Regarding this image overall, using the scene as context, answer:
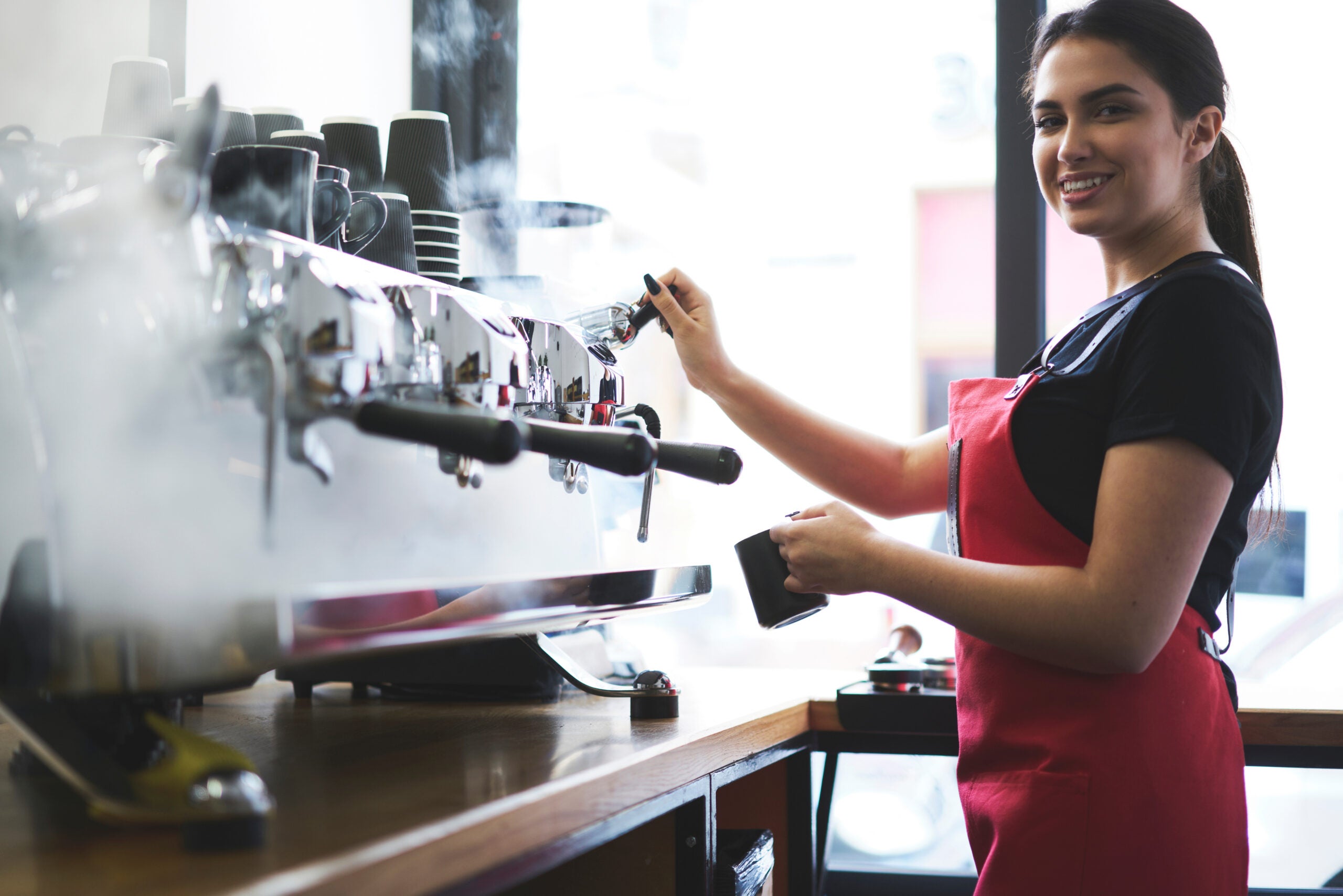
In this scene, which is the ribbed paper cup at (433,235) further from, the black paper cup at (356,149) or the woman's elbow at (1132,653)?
the woman's elbow at (1132,653)

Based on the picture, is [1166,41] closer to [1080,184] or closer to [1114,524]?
[1080,184]

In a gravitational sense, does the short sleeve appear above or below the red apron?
above

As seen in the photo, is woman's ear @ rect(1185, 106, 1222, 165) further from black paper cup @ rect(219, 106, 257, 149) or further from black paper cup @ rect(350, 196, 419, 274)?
black paper cup @ rect(219, 106, 257, 149)

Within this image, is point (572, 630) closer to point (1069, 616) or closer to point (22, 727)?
point (1069, 616)

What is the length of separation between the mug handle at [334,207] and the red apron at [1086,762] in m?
0.59

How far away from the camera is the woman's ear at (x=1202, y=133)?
1.03 metres

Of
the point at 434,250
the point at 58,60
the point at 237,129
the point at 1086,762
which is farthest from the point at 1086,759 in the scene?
the point at 58,60

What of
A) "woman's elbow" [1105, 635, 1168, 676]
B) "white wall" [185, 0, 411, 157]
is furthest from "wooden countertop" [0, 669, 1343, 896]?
"white wall" [185, 0, 411, 157]

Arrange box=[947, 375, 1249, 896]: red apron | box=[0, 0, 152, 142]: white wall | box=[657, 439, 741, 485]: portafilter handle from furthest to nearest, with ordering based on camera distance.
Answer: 1. box=[0, 0, 152, 142]: white wall
2. box=[947, 375, 1249, 896]: red apron
3. box=[657, 439, 741, 485]: portafilter handle

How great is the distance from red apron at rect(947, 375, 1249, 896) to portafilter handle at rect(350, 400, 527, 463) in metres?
0.54

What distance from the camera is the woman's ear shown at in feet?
3.37

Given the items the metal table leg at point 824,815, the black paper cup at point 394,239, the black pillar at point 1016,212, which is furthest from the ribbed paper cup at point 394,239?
the black pillar at point 1016,212

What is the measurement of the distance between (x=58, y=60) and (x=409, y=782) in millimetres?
906

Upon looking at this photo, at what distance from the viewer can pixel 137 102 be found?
99cm
